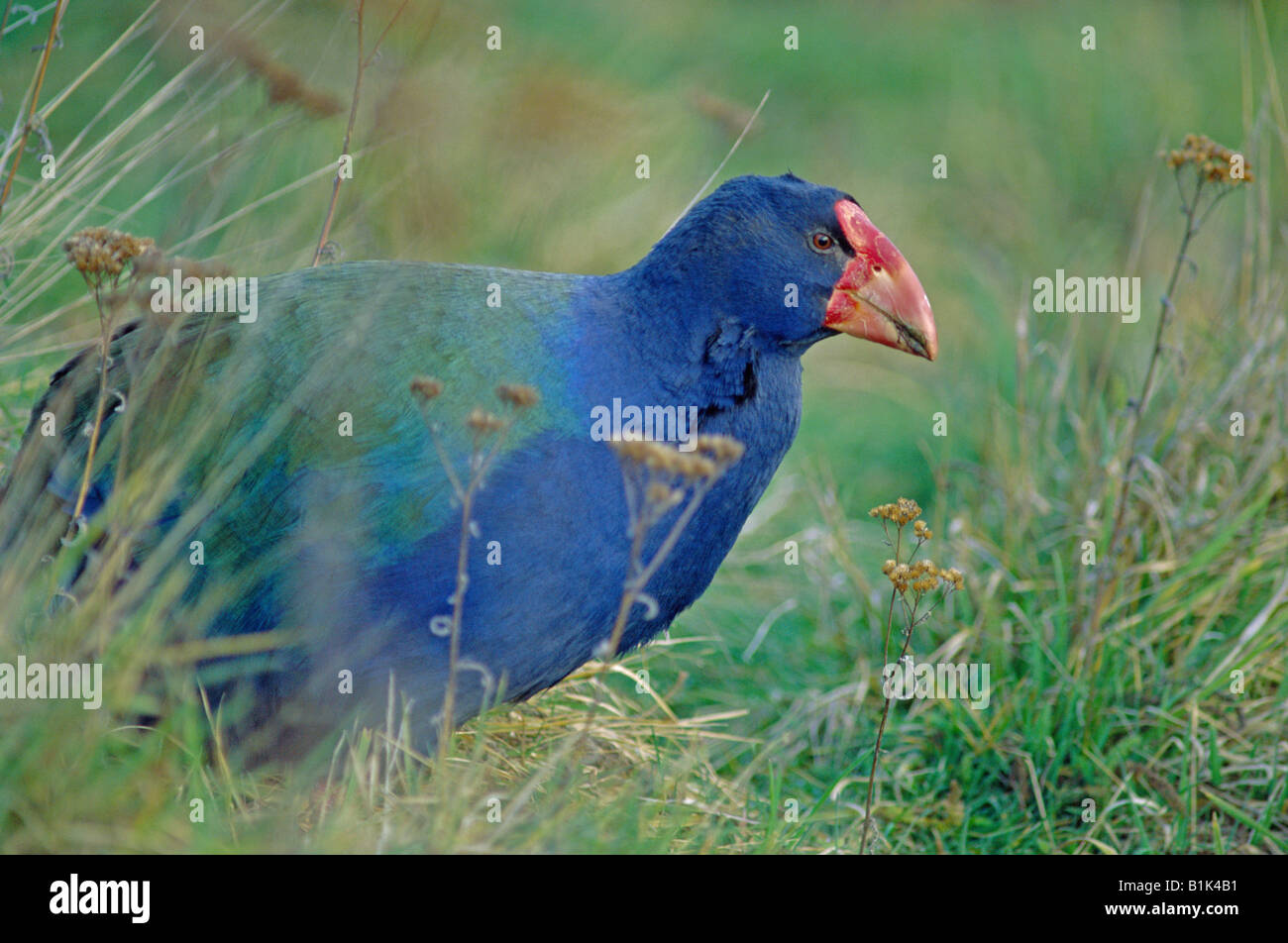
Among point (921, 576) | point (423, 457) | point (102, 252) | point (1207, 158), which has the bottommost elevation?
point (921, 576)

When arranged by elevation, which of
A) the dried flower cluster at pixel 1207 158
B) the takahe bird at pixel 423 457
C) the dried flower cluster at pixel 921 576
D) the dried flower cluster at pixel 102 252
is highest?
the dried flower cluster at pixel 1207 158

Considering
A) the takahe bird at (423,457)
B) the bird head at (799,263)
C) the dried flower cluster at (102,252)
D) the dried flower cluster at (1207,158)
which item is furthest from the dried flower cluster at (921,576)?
the dried flower cluster at (102,252)

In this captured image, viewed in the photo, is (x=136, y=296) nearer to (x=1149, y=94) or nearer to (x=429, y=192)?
(x=429, y=192)

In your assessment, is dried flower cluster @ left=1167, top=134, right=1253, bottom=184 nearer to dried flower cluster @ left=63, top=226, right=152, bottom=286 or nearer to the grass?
the grass

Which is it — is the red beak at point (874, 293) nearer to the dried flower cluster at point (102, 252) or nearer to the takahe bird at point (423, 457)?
the takahe bird at point (423, 457)

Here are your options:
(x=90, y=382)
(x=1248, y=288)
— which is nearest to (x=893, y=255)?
(x=90, y=382)

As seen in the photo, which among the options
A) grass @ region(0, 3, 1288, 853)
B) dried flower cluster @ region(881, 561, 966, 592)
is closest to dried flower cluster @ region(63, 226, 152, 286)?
grass @ region(0, 3, 1288, 853)

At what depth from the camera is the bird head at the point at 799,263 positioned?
2748 millimetres

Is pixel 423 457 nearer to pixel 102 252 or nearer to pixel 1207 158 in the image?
pixel 102 252

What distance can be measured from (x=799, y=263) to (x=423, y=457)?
0.83 metres

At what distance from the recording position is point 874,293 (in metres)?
2.81

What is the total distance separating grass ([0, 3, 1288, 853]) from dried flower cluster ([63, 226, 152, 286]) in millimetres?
141

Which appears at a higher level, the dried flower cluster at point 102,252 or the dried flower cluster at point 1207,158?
the dried flower cluster at point 1207,158

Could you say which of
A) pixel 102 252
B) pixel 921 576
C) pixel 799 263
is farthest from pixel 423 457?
pixel 921 576
